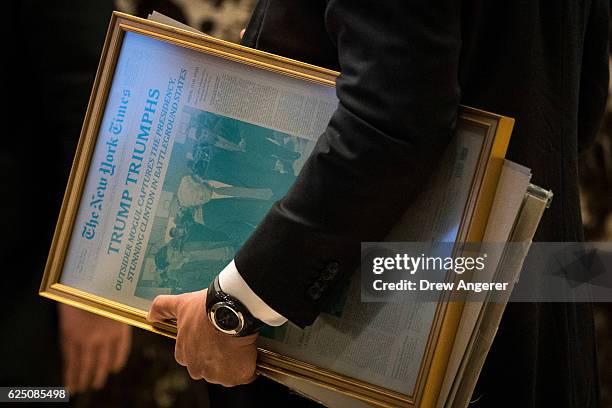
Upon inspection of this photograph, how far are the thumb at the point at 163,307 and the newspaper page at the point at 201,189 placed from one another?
3 centimetres

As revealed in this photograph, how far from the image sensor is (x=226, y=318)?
76 centimetres

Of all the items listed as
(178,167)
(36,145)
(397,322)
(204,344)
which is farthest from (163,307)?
(36,145)

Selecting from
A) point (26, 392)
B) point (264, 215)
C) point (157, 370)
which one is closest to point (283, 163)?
point (264, 215)

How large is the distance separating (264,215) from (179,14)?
1.07 metres

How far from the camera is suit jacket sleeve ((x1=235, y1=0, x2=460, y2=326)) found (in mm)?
650

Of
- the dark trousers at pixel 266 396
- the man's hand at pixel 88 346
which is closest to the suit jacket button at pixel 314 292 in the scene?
the dark trousers at pixel 266 396

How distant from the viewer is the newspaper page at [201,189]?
2.52ft

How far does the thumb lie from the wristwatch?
0.06 meters

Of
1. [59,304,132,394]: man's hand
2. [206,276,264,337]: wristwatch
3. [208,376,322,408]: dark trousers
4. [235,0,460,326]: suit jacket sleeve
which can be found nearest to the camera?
[235,0,460,326]: suit jacket sleeve

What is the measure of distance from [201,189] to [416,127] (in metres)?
0.29

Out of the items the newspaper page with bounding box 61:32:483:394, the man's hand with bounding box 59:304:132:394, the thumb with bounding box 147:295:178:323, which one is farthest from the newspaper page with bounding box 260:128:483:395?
the man's hand with bounding box 59:304:132:394

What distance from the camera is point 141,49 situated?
0.82m

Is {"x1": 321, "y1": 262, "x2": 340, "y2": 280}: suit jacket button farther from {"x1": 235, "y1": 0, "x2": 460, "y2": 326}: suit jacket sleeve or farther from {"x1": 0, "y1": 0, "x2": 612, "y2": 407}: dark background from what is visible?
{"x1": 0, "y1": 0, "x2": 612, "y2": 407}: dark background
